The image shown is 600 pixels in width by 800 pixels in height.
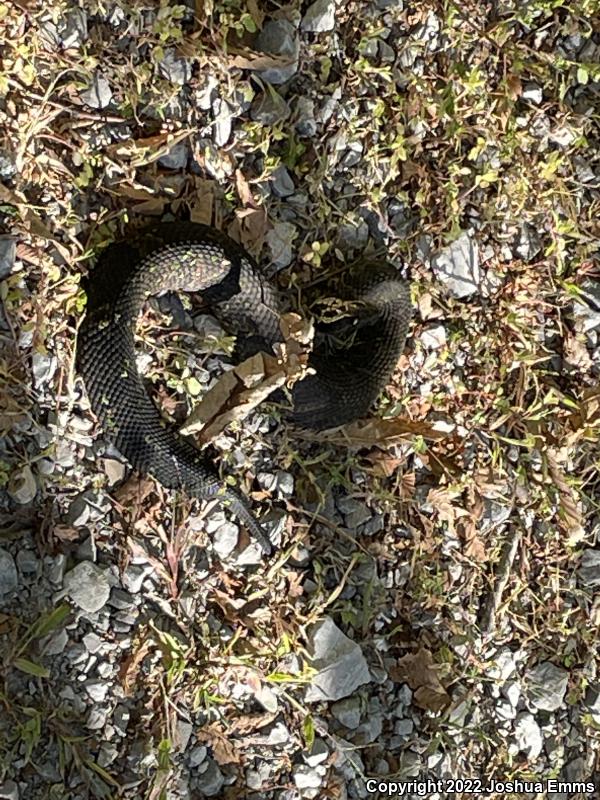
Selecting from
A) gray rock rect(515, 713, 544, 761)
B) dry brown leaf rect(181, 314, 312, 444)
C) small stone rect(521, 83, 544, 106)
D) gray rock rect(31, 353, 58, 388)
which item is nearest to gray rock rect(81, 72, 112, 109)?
gray rock rect(31, 353, 58, 388)

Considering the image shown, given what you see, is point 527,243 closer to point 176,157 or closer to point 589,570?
point 589,570

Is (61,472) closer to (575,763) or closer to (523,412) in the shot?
(523,412)

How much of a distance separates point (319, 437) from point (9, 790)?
165 cm

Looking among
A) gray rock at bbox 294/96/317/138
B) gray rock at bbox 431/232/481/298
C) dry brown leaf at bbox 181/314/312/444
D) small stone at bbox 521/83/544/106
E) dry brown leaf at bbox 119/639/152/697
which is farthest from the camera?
small stone at bbox 521/83/544/106

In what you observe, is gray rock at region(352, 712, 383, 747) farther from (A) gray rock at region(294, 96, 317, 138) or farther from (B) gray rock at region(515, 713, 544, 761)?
(A) gray rock at region(294, 96, 317, 138)

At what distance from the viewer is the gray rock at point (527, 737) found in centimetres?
386

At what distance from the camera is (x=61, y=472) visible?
3.31 metres

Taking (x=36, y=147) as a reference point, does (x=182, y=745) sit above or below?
below

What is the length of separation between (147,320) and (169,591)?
1.00 meters

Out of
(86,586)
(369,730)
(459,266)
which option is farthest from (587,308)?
(86,586)

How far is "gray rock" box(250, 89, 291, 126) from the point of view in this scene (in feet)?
11.8

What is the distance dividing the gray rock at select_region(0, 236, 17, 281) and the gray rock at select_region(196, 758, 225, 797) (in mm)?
1894

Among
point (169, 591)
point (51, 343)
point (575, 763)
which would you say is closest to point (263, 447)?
point (169, 591)

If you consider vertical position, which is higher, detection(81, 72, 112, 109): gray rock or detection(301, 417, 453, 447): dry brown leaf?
detection(81, 72, 112, 109): gray rock
